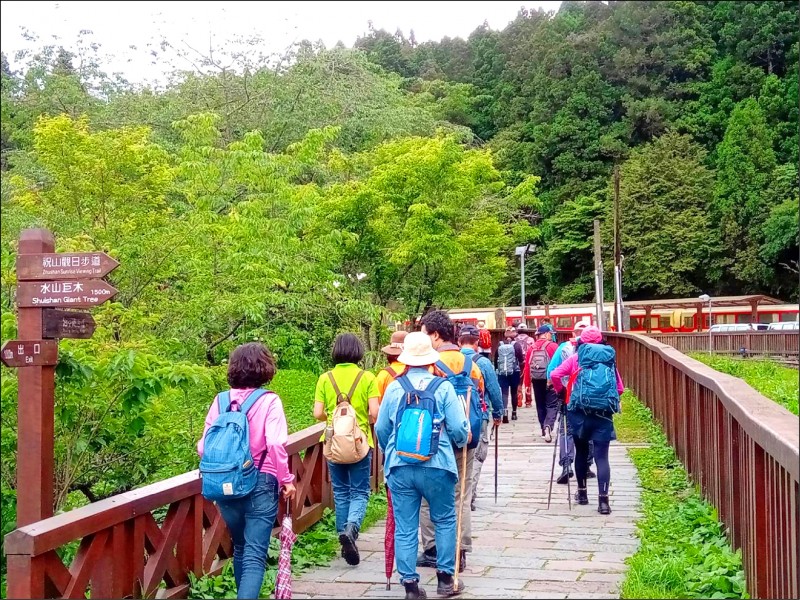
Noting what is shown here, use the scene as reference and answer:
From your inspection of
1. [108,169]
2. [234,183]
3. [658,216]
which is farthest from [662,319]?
[108,169]

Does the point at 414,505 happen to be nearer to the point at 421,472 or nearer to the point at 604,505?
the point at 421,472

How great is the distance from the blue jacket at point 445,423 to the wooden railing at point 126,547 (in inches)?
50.5

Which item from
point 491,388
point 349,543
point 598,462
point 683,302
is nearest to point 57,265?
point 349,543

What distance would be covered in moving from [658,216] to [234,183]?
12.4 m

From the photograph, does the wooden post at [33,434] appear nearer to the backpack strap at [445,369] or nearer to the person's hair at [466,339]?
the backpack strap at [445,369]

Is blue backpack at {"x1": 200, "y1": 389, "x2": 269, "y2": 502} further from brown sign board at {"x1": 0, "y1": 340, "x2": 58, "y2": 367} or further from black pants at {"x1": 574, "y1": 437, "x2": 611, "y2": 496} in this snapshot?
black pants at {"x1": 574, "y1": 437, "x2": 611, "y2": 496}

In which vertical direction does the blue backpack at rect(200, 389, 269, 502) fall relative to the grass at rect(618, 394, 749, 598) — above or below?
above

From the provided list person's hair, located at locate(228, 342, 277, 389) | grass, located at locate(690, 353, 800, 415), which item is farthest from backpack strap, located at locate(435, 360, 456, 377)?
grass, located at locate(690, 353, 800, 415)

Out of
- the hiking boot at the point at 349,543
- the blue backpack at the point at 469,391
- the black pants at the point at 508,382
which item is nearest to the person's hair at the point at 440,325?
the blue backpack at the point at 469,391

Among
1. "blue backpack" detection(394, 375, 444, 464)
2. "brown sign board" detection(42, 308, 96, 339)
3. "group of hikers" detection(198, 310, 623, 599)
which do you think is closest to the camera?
"group of hikers" detection(198, 310, 623, 599)

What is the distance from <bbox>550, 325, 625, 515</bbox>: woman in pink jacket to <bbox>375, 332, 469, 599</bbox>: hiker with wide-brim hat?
8.86ft

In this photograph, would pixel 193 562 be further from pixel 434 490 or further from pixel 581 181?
pixel 581 181

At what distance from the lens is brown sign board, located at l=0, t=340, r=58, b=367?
462 cm

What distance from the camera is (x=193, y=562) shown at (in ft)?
17.1
